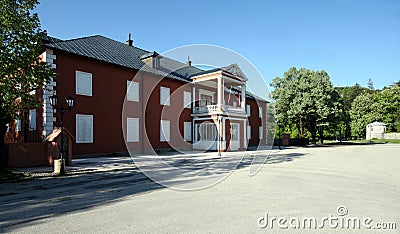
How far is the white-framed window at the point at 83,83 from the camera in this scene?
49.7 feet

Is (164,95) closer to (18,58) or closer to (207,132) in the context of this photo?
(207,132)

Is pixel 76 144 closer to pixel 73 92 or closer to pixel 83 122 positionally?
pixel 83 122

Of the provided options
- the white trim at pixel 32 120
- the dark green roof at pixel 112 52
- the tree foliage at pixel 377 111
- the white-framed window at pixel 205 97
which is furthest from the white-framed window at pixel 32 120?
the tree foliage at pixel 377 111

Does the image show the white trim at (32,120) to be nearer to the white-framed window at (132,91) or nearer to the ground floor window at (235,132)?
the white-framed window at (132,91)

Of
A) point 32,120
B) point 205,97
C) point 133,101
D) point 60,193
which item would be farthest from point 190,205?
point 205,97

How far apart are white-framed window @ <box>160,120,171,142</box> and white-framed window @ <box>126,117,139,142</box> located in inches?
85.6

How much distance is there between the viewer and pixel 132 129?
710 inches

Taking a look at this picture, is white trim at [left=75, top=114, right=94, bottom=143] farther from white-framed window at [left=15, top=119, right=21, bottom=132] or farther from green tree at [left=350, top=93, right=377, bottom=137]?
green tree at [left=350, top=93, right=377, bottom=137]

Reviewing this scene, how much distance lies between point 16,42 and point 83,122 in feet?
21.1

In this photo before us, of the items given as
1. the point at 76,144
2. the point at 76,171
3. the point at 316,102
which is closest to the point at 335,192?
the point at 76,171

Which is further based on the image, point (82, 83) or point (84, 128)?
point (82, 83)

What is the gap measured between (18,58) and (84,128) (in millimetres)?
6410

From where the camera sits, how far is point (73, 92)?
48.8ft

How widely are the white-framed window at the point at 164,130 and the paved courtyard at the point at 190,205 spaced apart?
1162 cm
